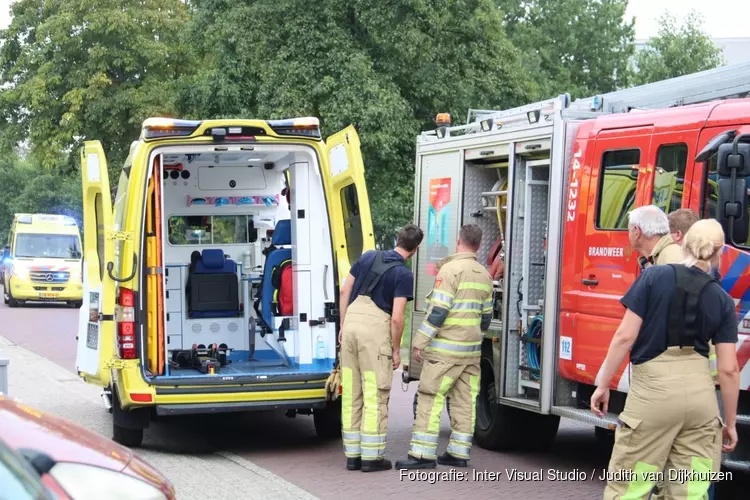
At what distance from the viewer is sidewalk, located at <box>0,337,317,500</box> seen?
7758 millimetres

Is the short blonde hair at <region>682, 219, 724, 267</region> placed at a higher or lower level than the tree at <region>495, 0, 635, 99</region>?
lower

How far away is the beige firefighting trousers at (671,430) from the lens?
541 cm

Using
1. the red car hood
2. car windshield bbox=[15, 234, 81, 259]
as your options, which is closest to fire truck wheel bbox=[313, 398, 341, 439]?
the red car hood

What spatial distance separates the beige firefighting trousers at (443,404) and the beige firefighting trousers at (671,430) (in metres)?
2.67

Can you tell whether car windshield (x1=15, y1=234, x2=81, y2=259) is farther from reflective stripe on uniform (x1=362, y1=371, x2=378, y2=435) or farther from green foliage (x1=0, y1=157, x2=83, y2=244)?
green foliage (x1=0, y1=157, x2=83, y2=244)

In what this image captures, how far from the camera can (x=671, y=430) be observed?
17.8 feet

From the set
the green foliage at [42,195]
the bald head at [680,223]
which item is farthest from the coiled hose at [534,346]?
the green foliage at [42,195]

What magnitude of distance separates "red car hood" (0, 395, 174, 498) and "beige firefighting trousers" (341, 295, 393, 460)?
3.65 metres

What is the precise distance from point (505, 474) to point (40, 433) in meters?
4.65

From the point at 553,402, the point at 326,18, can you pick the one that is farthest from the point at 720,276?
the point at 326,18

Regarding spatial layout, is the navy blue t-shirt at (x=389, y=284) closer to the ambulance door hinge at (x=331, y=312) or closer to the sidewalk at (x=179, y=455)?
the ambulance door hinge at (x=331, y=312)

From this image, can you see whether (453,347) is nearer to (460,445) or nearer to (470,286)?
(470,286)

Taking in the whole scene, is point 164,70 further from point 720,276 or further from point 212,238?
point 720,276

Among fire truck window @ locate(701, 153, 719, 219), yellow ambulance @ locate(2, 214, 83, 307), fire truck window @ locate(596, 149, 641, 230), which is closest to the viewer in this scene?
fire truck window @ locate(701, 153, 719, 219)
